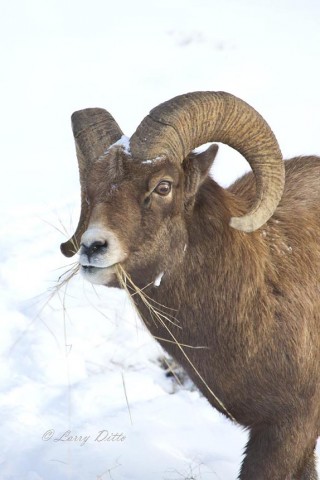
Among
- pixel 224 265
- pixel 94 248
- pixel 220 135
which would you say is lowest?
pixel 224 265

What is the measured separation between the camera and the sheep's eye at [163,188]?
20.2 ft

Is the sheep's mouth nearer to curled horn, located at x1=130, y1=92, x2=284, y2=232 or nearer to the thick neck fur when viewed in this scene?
the thick neck fur

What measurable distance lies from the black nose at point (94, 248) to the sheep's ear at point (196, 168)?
947 millimetres

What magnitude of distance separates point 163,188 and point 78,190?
9050mm

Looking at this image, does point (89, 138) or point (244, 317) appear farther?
point (244, 317)

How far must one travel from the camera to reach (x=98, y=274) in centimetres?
590

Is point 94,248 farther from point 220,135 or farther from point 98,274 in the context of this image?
point 220,135
